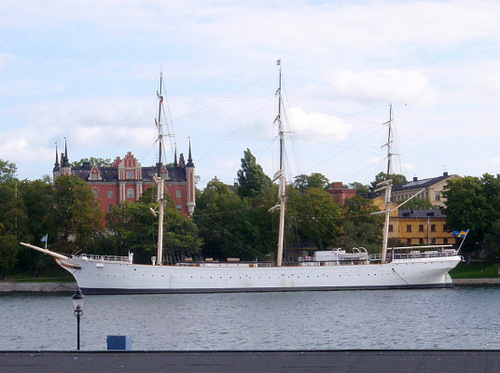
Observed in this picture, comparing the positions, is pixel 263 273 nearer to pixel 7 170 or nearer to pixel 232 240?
pixel 232 240

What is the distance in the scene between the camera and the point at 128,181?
367 feet

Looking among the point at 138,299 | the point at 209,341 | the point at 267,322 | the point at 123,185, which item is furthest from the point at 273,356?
the point at 123,185

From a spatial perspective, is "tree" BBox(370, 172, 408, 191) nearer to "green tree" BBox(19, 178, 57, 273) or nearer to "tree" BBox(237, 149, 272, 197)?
"tree" BBox(237, 149, 272, 197)

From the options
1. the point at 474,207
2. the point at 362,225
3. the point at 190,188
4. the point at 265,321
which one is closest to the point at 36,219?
the point at 190,188

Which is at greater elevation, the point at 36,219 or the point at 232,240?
the point at 36,219

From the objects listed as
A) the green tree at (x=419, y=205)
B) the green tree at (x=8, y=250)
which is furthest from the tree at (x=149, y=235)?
the green tree at (x=419, y=205)

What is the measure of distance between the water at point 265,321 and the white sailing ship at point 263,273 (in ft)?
11.0

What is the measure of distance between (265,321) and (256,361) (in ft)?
80.9

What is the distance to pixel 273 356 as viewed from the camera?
2280cm

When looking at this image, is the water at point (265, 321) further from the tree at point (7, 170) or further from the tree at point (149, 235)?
the tree at point (7, 170)

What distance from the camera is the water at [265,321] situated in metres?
36.9

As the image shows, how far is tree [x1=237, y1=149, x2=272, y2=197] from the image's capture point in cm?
10919

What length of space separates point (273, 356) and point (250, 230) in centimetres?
6714

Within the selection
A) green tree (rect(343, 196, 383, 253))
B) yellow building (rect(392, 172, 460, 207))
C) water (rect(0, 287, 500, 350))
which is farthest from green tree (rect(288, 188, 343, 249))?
yellow building (rect(392, 172, 460, 207))
